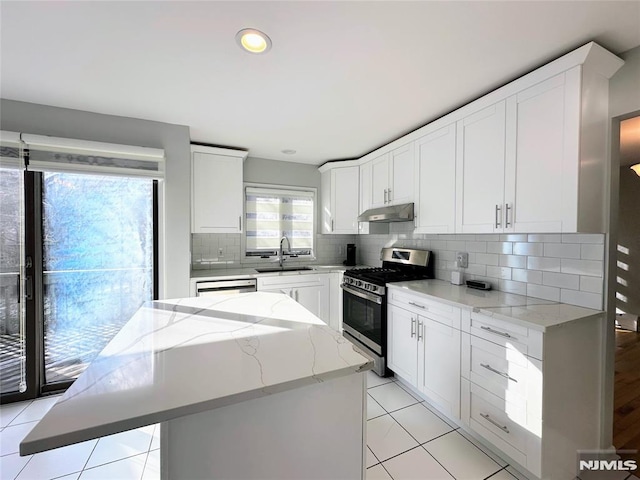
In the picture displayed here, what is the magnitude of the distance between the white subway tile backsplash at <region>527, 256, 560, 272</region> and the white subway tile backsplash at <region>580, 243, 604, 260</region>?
0.15 metres

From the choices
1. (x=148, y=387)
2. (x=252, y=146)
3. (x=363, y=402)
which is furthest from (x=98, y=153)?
(x=363, y=402)

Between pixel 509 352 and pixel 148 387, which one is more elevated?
pixel 148 387

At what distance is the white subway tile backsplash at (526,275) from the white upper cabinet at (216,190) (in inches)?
113

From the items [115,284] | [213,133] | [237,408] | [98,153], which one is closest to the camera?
[237,408]

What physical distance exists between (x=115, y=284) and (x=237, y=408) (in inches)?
98.1

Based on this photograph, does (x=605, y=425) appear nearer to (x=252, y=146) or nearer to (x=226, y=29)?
(x=226, y=29)

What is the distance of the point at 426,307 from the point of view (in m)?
2.27

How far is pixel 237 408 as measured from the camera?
0.95 meters

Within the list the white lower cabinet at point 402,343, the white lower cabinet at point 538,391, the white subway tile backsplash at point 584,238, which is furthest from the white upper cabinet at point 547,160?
the white lower cabinet at point 402,343

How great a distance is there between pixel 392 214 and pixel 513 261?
1.16 meters

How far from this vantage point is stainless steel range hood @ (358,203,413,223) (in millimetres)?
2818

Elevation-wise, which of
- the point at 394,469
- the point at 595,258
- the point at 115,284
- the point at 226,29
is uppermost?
the point at 226,29

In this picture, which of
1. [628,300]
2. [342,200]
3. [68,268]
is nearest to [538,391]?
[342,200]

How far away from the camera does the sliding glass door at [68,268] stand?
2.37 m
